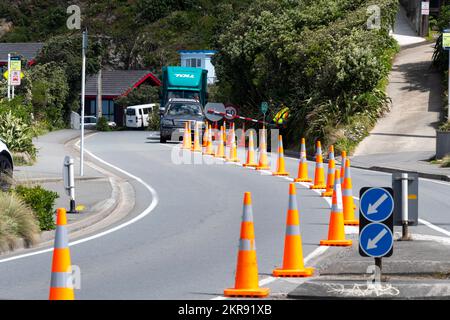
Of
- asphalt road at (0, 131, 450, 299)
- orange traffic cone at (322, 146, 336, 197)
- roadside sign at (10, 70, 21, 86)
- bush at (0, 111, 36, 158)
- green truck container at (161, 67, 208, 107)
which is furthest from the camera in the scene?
green truck container at (161, 67, 208, 107)

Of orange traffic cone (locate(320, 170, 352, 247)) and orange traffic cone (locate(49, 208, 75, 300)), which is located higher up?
orange traffic cone (locate(49, 208, 75, 300))

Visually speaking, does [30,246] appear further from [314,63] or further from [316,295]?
[314,63]

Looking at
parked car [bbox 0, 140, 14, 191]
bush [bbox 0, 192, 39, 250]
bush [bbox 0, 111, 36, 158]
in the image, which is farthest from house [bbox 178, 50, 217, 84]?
bush [bbox 0, 192, 39, 250]

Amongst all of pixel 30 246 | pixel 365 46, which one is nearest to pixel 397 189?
pixel 30 246

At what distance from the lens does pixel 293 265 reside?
39.4 ft

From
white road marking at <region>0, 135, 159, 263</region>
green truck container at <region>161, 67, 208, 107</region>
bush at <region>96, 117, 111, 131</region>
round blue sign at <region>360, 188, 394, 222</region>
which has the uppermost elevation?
green truck container at <region>161, 67, 208, 107</region>

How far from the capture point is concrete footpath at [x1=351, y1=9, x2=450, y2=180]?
2988 centimetres

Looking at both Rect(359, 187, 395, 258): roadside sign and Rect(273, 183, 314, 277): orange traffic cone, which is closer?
Rect(359, 187, 395, 258): roadside sign

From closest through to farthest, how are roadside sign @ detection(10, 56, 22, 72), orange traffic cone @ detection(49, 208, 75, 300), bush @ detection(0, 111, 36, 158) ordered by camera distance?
orange traffic cone @ detection(49, 208, 75, 300), bush @ detection(0, 111, 36, 158), roadside sign @ detection(10, 56, 22, 72)

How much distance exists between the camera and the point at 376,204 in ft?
36.8

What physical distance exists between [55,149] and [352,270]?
27360mm

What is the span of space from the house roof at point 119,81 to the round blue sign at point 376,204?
2906 inches

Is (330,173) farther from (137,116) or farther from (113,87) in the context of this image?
(113,87)

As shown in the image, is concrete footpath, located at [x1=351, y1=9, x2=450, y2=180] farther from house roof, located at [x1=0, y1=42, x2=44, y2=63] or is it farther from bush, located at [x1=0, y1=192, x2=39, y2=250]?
house roof, located at [x1=0, y1=42, x2=44, y2=63]
